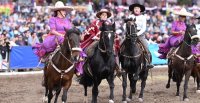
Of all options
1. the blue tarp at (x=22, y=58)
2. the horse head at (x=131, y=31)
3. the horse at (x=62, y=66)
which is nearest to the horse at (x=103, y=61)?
the horse head at (x=131, y=31)

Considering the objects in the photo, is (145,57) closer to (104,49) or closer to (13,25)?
(104,49)

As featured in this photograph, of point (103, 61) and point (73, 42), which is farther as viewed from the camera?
point (103, 61)

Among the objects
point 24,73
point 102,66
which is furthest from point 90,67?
point 24,73

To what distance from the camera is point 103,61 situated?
43.2ft

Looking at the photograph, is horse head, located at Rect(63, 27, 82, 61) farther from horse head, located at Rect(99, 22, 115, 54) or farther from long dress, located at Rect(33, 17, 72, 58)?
horse head, located at Rect(99, 22, 115, 54)

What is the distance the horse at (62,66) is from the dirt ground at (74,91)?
2625mm

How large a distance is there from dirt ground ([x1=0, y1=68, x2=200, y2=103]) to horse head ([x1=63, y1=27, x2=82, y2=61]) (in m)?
3.55

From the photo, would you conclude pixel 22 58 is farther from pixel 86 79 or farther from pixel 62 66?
pixel 62 66

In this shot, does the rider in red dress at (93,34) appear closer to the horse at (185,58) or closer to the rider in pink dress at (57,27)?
the rider in pink dress at (57,27)

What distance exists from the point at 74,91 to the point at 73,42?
617 cm

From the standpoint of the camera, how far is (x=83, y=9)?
123 ft

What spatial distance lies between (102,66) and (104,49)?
0.47 metres

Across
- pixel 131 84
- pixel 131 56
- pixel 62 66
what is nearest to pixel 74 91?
pixel 131 84

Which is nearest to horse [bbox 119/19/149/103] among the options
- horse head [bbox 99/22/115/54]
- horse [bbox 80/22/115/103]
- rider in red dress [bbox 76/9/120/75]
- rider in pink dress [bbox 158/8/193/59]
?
rider in red dress [bbox 76/9/120/75]
